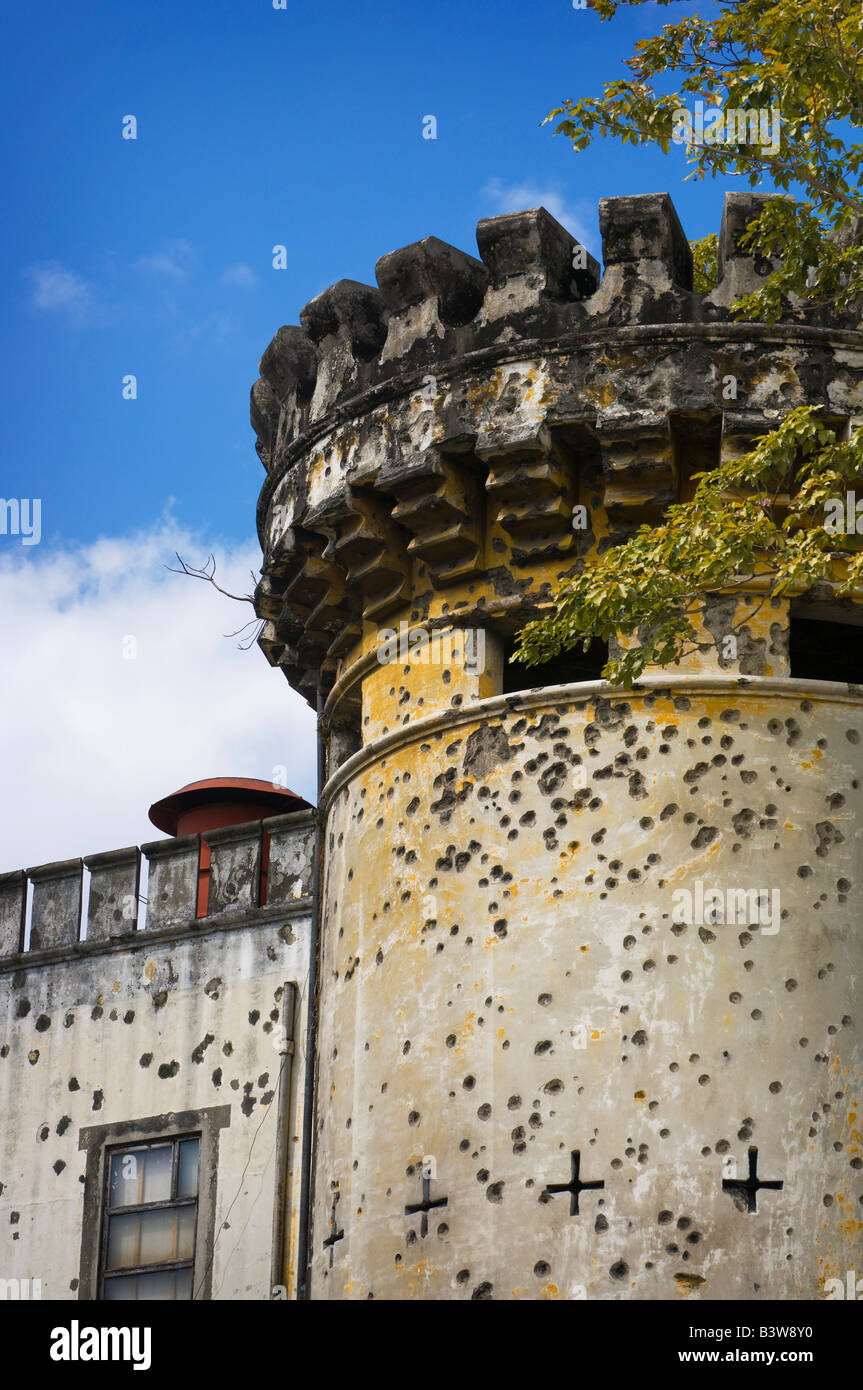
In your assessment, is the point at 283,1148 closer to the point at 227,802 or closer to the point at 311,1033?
the point at 311,1033

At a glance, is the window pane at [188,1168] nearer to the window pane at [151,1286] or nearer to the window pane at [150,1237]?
the window pane at [150,1237]

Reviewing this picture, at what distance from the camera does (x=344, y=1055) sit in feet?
34.7

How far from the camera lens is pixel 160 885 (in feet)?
43.2

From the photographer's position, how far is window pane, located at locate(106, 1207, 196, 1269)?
11930 mm

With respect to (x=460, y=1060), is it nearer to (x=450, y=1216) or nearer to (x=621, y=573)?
(x=450, y=1216)

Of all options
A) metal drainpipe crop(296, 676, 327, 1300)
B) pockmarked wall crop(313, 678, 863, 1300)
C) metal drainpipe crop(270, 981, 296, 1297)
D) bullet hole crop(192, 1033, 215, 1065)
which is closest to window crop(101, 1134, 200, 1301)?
bullet hole crop(192, 1033, 215, 1065)

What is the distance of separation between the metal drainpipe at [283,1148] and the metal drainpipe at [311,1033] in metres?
0.15

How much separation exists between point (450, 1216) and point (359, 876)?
2.11 m

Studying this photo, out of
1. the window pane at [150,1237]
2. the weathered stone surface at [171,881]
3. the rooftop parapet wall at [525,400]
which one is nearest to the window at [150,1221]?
the window pane at [150,1237]

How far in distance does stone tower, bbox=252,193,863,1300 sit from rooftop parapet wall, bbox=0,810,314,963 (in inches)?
43.3

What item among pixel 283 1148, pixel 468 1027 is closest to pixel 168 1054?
pixel 283 1148

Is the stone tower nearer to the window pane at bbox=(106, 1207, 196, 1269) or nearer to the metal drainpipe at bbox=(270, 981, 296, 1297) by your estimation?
the metal drainpipe at bbox=(270, 981, 296, 1297)

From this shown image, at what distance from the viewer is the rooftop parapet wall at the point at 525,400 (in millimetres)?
10141

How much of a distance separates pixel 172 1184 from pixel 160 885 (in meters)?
2.06
